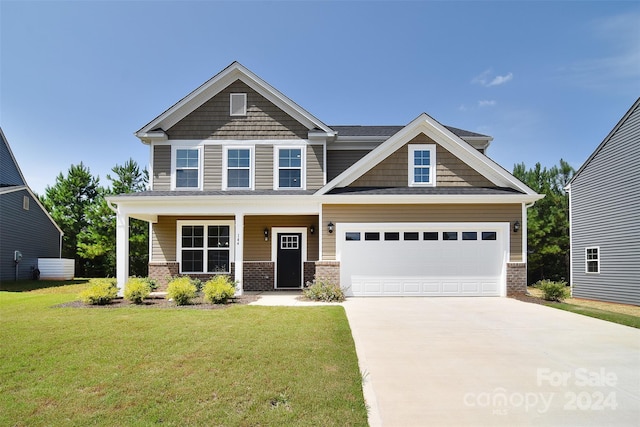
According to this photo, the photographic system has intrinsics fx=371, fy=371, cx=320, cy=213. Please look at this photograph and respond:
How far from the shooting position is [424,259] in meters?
Result: 12.7

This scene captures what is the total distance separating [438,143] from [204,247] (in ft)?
32.6

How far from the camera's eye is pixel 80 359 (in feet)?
18.1

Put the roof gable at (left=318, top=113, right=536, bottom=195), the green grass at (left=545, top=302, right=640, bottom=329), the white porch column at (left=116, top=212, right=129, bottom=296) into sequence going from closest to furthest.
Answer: the green grass at (left=545, top=302, right=640, bottom=329), the white porch column at (left=116, top=212, right=129, bottom=296), the roof gable at (left=318, top=113, right=536, bottom=195)

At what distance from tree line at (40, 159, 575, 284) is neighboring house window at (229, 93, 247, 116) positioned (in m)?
14.4

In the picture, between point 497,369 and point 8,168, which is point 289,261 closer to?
point 497,369

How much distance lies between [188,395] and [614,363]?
6.16 m

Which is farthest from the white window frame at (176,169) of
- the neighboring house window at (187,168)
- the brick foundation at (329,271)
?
the brick foundation at (329,271)

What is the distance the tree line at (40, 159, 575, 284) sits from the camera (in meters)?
25.5

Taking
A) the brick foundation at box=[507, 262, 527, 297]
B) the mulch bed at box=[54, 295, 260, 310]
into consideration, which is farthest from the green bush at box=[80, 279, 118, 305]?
the brick foundation at box=[507, 262, 527, 297]

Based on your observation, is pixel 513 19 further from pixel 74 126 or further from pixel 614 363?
pixel 74 126

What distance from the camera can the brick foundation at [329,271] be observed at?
12.4m

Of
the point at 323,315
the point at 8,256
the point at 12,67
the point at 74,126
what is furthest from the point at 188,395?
the point at 74,126

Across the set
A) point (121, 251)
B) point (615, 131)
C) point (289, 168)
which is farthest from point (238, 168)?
point (615, 131)

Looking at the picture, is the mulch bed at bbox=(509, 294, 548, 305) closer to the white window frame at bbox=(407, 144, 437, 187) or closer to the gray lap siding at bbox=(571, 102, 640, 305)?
the white window frame at bbox=(407, 144, 437, 187)
